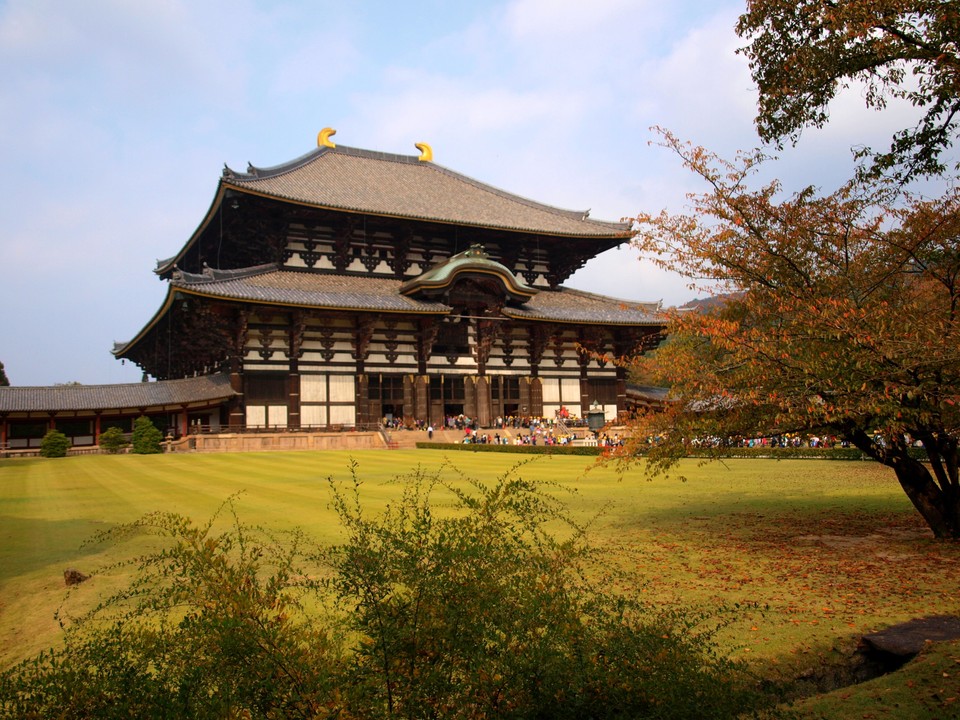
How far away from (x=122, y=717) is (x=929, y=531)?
1143 cm

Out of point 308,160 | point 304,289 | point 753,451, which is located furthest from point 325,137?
point 753,451

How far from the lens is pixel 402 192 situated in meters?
46.5

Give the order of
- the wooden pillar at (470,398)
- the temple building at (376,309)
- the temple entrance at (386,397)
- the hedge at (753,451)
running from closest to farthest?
the hedge at (753,451)
the temple building at (376,309)
the temple entrance at (386,397)
the wooden pillar at (470,398)

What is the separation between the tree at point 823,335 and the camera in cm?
838

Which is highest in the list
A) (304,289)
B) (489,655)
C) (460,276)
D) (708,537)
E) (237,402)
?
(460,276)

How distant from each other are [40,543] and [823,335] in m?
11.7

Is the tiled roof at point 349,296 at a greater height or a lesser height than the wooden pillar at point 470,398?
greater

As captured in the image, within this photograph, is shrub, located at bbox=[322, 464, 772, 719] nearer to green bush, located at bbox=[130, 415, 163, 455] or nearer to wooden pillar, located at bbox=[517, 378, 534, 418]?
green bush, located at bbox=[130, 415, 163, 455]

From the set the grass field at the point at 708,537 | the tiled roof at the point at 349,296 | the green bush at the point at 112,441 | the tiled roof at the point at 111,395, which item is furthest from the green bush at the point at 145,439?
the grass field at the point at 708,537

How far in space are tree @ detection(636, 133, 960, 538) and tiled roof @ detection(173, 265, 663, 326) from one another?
19.3 metres

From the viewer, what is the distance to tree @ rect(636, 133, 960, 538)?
838 centimetres

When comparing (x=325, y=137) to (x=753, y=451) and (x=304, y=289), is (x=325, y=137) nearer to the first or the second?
(x=304, y=289)

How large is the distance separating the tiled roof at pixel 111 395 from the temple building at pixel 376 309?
497 mm

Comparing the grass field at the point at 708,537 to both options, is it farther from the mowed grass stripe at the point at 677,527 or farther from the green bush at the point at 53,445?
the green bush at the point at 53,445
